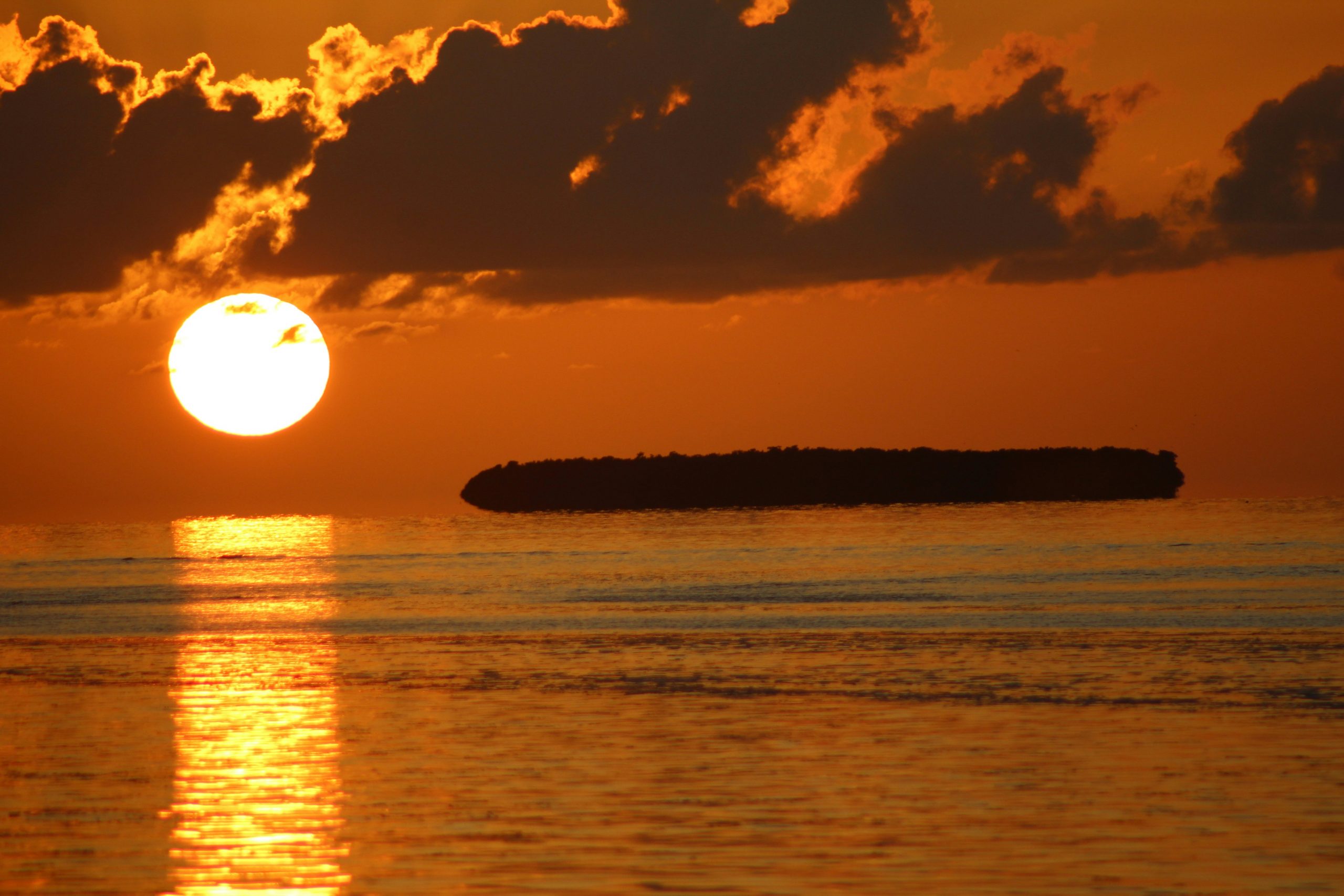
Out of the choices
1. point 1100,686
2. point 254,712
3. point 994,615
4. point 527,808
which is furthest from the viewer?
point 994,615

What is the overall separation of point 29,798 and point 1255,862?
11.0 m

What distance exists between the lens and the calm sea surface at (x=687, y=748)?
37.9ft

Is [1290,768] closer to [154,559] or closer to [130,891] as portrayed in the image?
[130,891]

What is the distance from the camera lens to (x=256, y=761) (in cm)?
1619

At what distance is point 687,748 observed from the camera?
1641 cm

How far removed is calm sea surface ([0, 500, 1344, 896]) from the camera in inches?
455

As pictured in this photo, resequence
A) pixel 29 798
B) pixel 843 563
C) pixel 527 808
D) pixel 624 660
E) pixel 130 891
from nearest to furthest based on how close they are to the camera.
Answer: pixel 130 891 → pixel 527 808 → pixel 29 798 → pixel 624 660 → pixel 843 563

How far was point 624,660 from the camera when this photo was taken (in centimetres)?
2662

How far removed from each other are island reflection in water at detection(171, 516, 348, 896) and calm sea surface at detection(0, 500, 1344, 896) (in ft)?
0.19

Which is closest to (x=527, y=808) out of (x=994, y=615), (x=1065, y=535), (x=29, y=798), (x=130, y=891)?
(x=130, y=891)

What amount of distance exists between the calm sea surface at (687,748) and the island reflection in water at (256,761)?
59mm

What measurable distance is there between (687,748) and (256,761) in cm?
468

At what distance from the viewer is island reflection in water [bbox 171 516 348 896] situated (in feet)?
38.4

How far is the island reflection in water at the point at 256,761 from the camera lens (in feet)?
38.4
